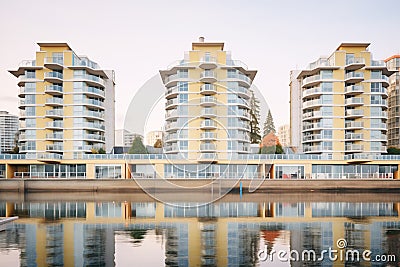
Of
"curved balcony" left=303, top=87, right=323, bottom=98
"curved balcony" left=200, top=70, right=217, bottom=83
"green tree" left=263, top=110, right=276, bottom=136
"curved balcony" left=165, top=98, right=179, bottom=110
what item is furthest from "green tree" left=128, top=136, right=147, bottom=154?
"curved balcony" left=303, top=87, right=323, bottom=98

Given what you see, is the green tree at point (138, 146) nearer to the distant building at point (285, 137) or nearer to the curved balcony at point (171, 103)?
the curved balcony at point (171, 103)

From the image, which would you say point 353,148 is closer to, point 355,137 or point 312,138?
point 355,137

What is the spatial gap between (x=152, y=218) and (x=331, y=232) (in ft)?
30.6

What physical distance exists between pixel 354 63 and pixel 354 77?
1.59 meters

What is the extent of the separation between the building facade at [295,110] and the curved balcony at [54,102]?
30.1 meters

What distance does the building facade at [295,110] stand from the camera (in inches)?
2304

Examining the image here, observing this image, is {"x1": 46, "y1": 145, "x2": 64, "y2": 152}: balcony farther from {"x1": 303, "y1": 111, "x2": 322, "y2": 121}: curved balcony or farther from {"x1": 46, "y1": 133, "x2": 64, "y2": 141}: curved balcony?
{"x1": 303, "y1": 111, "x2": 322, "y2": 121}: curved balcony

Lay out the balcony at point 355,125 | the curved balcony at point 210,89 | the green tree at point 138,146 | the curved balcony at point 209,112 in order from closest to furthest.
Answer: the green tree at point 138,146 < the curved balcony at point 209,112 < the curved balcony at point 210,89 < the balcony at point 355,125

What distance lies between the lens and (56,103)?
166 ft

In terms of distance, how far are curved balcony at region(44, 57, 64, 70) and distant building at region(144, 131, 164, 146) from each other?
36.1 m

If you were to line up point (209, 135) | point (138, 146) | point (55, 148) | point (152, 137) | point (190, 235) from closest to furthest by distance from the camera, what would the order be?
point (138, 146) < point (152, 137) < point (190, 235) < point (209, 135) < point (55, 148)

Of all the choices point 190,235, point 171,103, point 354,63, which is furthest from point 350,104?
point 190,235

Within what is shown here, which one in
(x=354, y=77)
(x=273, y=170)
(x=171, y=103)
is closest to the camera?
(x=171, y=103)

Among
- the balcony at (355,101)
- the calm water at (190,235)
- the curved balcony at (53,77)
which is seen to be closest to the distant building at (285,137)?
the balcony at (355,101)
